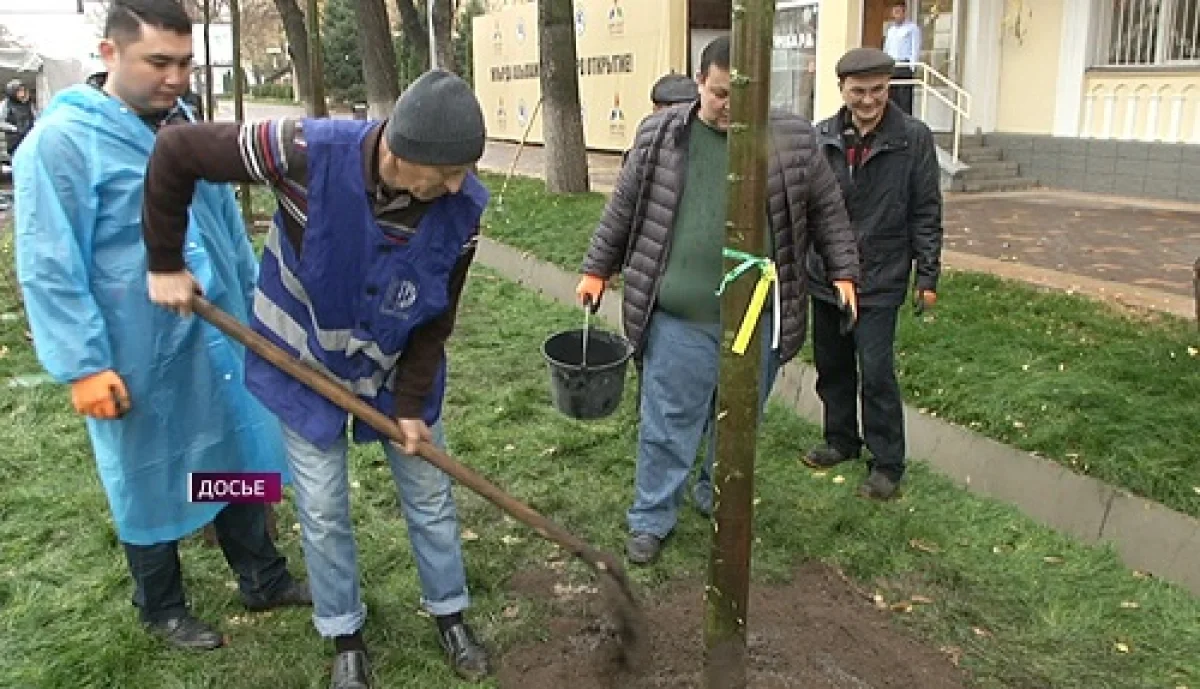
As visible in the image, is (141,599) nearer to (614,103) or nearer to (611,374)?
(611,374)

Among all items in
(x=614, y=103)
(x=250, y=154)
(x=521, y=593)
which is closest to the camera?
(x=250, y=154)

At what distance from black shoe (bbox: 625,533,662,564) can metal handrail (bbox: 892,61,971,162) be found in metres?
9.49

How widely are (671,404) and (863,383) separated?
0.97 m

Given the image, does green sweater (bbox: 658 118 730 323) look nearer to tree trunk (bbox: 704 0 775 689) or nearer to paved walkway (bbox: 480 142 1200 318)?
tree trunk (bbox: 704 0 775 689)

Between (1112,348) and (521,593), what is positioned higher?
(1112,348)

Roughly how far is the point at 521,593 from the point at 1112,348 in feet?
11.1

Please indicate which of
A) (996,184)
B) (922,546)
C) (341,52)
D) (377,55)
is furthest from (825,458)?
(341,52)

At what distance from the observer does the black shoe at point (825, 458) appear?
15.2ft

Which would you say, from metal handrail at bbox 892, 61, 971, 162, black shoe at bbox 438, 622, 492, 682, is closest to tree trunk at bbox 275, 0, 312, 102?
metal handrail at bbox 892, 61, 971, 162

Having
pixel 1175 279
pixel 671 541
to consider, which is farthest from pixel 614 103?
pixel 671 541

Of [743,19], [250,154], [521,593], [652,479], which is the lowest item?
[521,593]

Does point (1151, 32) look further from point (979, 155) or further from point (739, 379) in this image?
point (739, 379)

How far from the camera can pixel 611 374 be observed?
4074 millimetres

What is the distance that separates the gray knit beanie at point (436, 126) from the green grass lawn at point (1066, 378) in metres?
2.90
